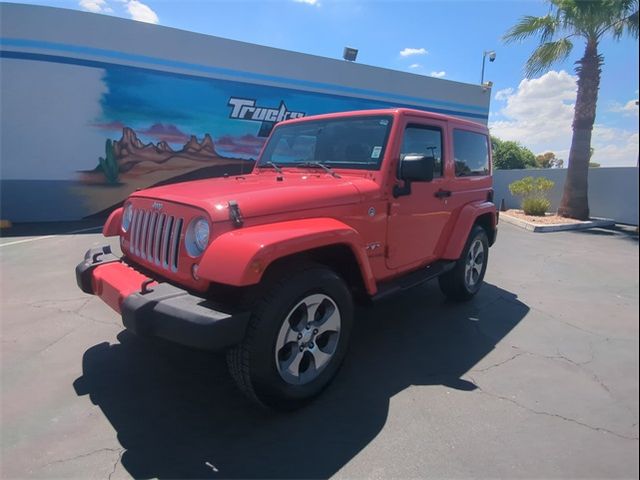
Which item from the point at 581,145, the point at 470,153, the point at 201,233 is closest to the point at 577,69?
the point at 581,145

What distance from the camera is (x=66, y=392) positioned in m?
2.98

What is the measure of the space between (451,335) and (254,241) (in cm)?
243

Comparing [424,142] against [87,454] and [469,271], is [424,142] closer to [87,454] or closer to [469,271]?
[469,271]

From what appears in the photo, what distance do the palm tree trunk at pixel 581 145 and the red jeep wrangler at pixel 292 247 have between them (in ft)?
30.8

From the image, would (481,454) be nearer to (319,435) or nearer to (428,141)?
(319,435)

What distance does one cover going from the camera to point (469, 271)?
4863 mm

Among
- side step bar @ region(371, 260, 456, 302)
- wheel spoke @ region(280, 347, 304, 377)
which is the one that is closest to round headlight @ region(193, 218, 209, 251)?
wheel spoke @ region(280, 347, 304, 377)

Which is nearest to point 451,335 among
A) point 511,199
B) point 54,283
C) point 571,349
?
point 571,349

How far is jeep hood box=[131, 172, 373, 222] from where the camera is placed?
2652 millimetres

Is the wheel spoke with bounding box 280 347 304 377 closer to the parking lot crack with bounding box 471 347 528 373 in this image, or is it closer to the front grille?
the front grille

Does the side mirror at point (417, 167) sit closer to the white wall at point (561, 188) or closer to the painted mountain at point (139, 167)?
the white wall at point (561, 188)

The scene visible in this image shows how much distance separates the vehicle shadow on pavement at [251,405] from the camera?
2338mm

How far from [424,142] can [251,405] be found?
2781 mm

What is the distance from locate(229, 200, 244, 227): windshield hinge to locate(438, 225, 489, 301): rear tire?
2842 millimetres
